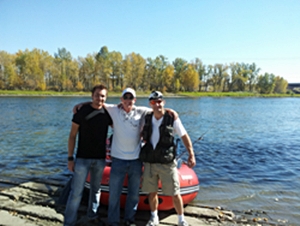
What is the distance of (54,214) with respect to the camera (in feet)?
15.3

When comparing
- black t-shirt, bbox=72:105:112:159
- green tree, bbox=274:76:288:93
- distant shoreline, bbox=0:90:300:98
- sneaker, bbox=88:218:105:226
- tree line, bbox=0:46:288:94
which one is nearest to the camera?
black t-shirt, bbox=72:105:112:159

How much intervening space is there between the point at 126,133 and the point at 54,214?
2.00 metres

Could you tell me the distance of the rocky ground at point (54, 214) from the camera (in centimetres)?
449

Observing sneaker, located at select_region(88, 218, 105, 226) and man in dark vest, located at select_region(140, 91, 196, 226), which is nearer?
man in dark vest, located at select_region(140, 91, 196, 226)

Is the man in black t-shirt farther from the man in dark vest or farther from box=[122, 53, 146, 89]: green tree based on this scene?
box=[122, 53, 146, 89]: green tree

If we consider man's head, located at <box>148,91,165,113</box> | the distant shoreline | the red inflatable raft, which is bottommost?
the distant shoreline

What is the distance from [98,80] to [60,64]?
11.3 meters

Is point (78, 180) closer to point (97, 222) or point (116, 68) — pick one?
point (97, 222)

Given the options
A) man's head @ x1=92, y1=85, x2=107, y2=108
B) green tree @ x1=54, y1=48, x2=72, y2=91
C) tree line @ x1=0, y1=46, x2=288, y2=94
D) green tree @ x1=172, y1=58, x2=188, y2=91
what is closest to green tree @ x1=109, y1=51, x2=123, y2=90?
tree line @ x1=0, y1=46, x2=288, y2=94

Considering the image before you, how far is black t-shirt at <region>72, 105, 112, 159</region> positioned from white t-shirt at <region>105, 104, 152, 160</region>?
0.54ft

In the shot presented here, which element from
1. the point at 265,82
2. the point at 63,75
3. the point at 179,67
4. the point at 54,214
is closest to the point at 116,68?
the point at 63,75

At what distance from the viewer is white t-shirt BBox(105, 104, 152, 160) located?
13.1 feet

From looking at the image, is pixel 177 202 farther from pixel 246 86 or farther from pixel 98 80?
pixel 246 86

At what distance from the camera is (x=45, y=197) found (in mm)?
5676
